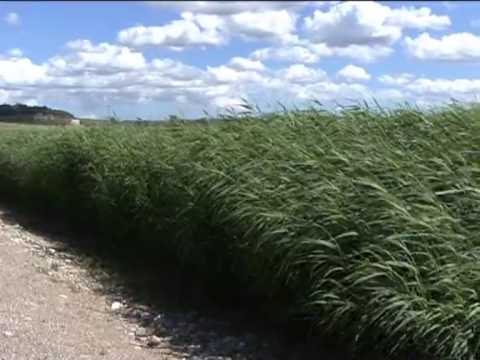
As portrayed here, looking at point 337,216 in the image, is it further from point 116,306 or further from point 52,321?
point 116,306

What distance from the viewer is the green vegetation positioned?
5.95 metres

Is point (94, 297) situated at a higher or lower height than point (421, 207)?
lower

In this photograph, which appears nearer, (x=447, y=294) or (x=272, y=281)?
(x=447, y=294)

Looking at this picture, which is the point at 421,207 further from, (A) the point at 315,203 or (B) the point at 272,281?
(B) the point at 272,281

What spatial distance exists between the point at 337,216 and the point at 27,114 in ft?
90.7

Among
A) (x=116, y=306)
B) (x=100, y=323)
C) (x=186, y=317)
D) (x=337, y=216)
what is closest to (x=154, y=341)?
(x=100, y=323)

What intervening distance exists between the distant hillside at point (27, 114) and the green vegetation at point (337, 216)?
17568 mm

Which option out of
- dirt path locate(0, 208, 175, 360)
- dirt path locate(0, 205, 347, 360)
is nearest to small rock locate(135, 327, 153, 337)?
dirt path locate(0, 205, 347, 360)

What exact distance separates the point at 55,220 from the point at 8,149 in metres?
5.38

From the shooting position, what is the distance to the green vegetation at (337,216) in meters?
5.95

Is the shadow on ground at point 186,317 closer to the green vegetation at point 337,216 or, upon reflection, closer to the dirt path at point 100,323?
the dirt path at point 100,323

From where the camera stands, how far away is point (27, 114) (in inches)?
1300

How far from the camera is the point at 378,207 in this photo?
6.73m

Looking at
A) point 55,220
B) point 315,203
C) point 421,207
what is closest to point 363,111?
point 315,203
